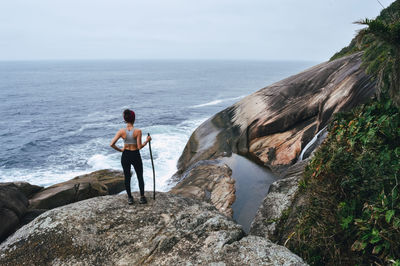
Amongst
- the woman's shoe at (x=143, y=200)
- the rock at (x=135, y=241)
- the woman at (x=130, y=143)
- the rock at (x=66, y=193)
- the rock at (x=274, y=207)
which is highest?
the woman at (x=130, y=143)

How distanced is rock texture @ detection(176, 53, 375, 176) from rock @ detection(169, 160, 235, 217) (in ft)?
9.66

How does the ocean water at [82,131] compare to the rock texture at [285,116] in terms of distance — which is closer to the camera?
the rock texture at [285,116]

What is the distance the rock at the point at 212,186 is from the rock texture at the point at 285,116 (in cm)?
295

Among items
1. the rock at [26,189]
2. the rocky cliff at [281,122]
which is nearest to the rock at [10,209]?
the rock at [26,189]

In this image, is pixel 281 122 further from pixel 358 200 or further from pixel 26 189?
pixel 26 189

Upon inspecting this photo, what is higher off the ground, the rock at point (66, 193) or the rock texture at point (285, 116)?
the rock texture at point (285, 116)

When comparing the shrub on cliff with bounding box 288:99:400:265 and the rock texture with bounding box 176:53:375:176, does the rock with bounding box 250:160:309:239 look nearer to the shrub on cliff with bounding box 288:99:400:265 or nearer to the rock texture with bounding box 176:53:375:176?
the shrub on cliff with bounding box 288:99:400:265

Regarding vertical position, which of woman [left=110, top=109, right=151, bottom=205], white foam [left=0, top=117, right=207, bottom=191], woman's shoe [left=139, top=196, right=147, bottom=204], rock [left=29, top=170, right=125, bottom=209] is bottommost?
white foam [left=0, top=117, right=207, bottom=191]

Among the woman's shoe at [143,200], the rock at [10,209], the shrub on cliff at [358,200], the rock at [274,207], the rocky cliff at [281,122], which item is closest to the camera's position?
the shrub on cliff at [358,200]

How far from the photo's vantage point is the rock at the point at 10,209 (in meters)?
7.74

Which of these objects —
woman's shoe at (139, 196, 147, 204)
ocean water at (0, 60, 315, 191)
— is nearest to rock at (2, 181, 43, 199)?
ocean water at (0, 60, 315, 191)

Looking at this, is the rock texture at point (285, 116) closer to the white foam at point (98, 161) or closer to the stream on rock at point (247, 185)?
the stream on rock at point (247, 185)

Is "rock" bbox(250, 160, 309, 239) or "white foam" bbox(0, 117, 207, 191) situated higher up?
"rock" bbox(250, 160, 309, 239)

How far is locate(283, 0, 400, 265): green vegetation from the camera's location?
14.1 feet
